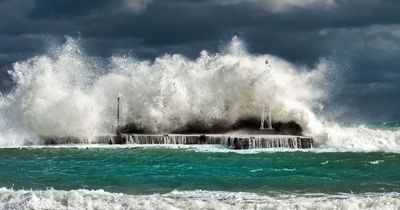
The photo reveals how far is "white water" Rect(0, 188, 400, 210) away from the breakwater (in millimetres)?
13877

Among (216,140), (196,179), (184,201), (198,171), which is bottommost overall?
(184,201)

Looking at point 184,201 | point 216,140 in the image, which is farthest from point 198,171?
point 216,140

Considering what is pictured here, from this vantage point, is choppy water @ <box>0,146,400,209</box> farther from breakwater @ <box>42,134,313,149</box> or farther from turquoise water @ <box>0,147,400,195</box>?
breakwater @ <box>42,134,313,149</box>

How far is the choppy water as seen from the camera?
13.1 metres

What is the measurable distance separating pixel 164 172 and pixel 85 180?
2562 millimetres

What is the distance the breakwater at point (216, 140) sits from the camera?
2809 centimetres

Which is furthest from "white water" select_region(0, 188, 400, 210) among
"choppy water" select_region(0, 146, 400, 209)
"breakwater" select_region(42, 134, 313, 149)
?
"breakwater" select_region(42, 134, 313, 149)

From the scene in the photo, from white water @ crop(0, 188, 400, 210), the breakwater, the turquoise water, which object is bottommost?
white water @ crop(0, 188, 400, 210)

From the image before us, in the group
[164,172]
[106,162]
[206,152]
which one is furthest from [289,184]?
[206,152]

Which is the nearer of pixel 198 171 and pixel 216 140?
pixel 198 171

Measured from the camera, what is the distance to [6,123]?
33625 millimetres

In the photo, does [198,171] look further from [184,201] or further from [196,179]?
[184,201]

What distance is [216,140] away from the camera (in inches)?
1174

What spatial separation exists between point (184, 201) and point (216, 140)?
16.8 m
